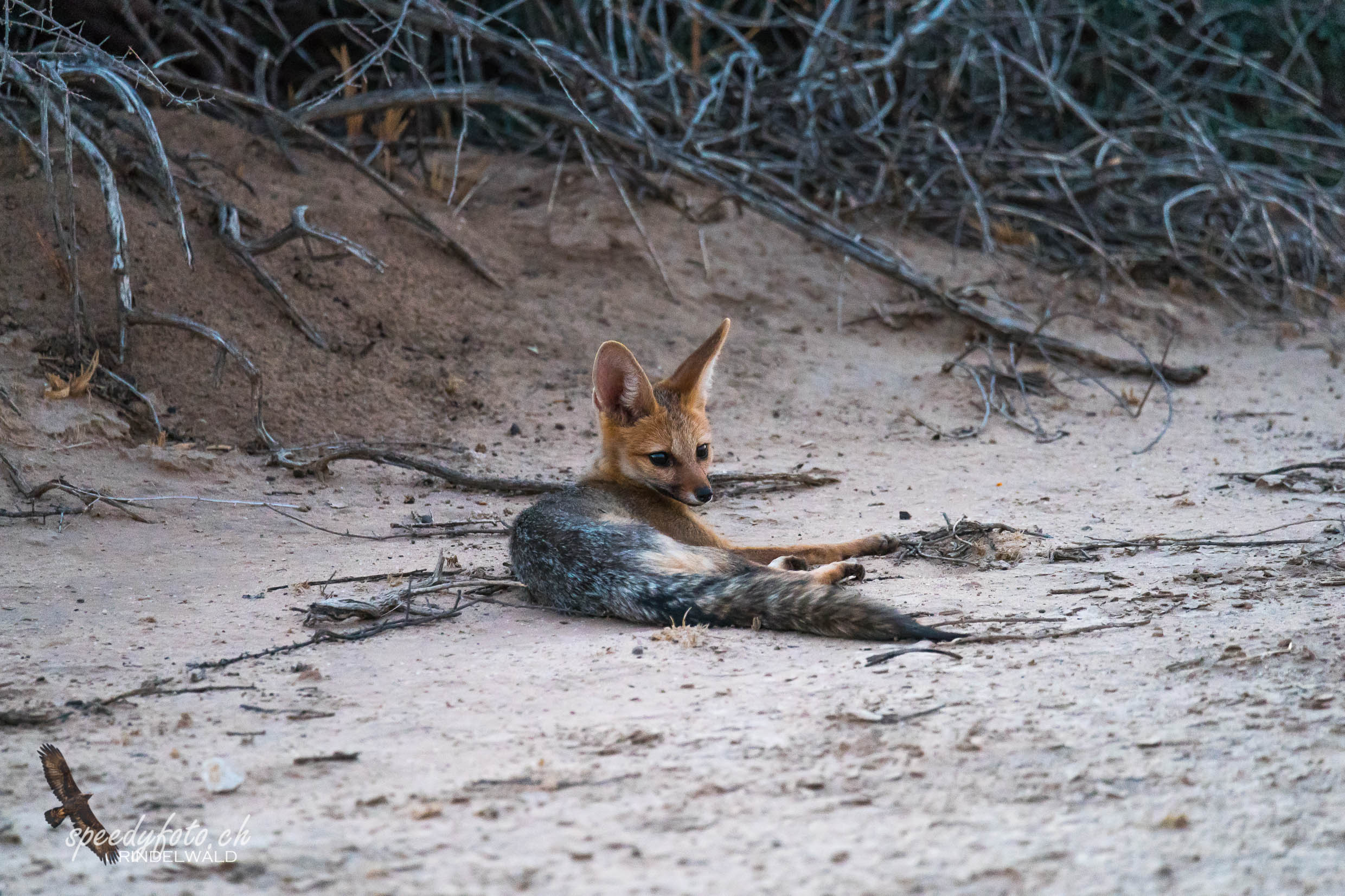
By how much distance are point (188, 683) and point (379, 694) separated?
573mm

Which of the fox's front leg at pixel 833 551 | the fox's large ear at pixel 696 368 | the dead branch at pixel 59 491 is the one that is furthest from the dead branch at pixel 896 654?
the dead branch at pixel 59 491

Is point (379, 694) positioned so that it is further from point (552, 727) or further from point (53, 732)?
point (53, 732)

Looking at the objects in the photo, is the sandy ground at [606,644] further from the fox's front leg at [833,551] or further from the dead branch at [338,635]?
the fox's front leg at [833,551]

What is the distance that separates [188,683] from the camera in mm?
3078

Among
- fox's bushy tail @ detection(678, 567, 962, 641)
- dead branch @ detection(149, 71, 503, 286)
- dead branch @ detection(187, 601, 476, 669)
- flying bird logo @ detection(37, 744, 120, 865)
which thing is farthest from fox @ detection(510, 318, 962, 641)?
dead branch @ detection(149, 71, 503, 286)

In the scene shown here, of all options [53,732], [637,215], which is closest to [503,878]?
[53,732]

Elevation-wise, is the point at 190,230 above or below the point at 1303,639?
above

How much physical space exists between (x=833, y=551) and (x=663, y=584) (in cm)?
106

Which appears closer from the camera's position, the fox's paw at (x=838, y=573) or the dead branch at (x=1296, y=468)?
the fox's paw at (x=838, y=573)

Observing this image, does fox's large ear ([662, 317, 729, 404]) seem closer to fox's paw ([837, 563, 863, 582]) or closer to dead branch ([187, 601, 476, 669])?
fox's paw ([837, 563, 863, 582])

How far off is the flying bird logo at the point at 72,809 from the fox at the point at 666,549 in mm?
1725

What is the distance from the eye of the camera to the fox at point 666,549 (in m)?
3.48

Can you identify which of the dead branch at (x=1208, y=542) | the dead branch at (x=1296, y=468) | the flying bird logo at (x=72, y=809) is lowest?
the dead branch at (x=1296, y=468)

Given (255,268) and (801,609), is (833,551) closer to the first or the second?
(801,609)
